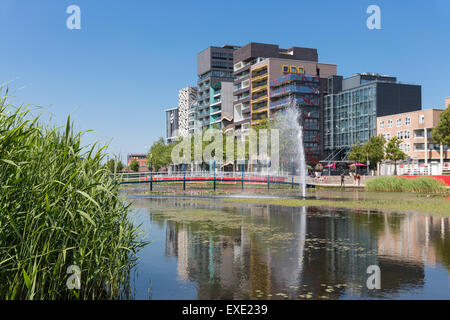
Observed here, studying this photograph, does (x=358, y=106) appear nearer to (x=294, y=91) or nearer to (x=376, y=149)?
(x=294, y=91)

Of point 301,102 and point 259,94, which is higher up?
point 259,94

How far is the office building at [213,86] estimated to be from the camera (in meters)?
134

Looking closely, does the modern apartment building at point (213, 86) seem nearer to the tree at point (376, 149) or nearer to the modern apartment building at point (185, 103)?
the modern apartment building at point (185, 103)

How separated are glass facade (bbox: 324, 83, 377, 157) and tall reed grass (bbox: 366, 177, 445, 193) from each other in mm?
57239

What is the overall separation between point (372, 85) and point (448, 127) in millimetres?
38643

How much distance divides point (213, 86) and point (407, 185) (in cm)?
10214

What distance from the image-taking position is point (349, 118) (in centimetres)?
10725

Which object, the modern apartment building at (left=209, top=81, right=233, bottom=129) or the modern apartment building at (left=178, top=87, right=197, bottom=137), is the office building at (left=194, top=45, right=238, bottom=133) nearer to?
the modern apartment building at (left=209, top=81, right=233, bottom=129)

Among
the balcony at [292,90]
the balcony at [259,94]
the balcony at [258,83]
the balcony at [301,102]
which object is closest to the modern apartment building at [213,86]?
the balcony at [259,94]

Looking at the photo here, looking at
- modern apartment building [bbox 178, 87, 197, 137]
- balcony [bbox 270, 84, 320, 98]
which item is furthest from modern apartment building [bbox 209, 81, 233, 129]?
modern apartment building [bbox 178, 87, 197, 137]

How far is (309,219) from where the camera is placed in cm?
2000

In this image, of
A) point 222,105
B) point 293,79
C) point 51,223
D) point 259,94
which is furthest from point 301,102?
point 51,223

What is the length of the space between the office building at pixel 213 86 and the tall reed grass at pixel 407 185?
8680cm

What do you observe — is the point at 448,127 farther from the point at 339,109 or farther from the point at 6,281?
the point at 6,281
